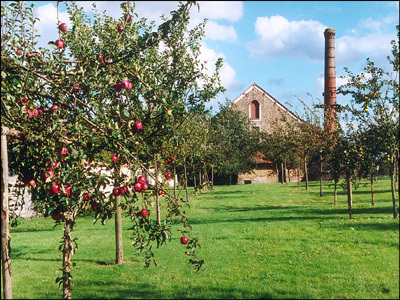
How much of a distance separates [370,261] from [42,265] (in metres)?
7.86

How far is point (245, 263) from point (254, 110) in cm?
4075

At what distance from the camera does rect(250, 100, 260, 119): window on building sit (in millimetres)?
48750

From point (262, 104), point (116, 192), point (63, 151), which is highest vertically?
point (262, 104)

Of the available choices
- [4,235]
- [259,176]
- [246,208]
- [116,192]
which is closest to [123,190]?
[116,192]

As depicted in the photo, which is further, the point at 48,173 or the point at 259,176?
the point at 259,176

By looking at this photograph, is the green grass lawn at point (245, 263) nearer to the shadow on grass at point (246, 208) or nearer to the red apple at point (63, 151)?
the red apple at point (63, 151)

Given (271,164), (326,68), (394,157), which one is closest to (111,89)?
(394,157)

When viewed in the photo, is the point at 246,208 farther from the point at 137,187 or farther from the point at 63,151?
the point at 63,151

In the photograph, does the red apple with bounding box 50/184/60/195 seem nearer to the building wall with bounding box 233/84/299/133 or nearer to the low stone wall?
the low stone wall

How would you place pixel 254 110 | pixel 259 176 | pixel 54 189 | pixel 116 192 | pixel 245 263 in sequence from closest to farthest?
1. pixel 54 189
2. pixel 116 192
3. pixel 245 263
4. pixel 259 176
5. pixel 254 110

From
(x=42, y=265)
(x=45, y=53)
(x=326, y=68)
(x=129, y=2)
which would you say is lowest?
(x=42, y=265)

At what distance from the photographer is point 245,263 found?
364 inches

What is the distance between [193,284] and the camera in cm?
773

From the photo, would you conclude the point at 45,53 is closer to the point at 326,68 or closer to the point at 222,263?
the point at 222,263
